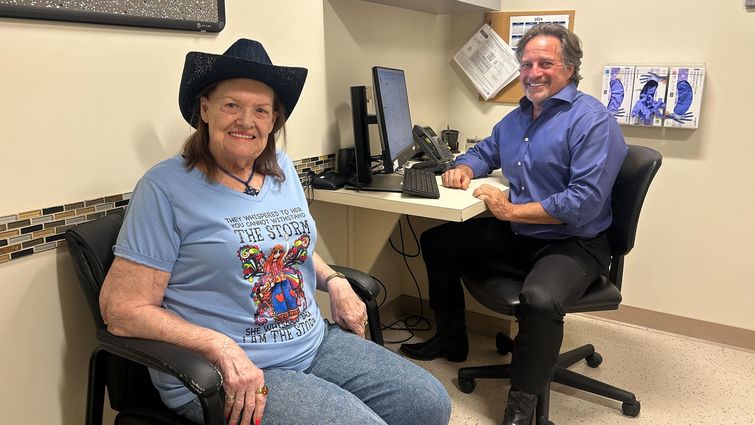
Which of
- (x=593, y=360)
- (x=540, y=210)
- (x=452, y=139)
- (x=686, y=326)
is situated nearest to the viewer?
(x=540, y=210)

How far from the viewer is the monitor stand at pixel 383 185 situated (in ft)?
6.54

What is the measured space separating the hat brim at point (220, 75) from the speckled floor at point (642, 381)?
4.36 feet

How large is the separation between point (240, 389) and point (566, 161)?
1.36m

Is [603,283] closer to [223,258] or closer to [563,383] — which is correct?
[563,383]

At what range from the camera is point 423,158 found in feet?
8.73

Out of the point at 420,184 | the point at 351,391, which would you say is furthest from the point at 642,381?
the point at 351,391

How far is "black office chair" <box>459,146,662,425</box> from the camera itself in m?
1.89

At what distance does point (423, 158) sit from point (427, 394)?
58.9 inches

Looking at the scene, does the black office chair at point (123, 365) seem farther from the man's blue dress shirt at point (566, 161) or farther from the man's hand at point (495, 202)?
the man's blue dress shirt at point (566, 161)

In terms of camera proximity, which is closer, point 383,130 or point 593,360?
point 383,130

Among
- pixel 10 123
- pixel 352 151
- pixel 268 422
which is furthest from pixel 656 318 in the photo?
pixel 10 123

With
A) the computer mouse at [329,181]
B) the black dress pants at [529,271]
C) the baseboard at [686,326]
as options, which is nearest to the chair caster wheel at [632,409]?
the black dress pants at [529,271]

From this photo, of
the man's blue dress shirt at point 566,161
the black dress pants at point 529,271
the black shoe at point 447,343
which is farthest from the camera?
the black shoe at point 447,343

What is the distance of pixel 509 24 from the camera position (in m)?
2.80
